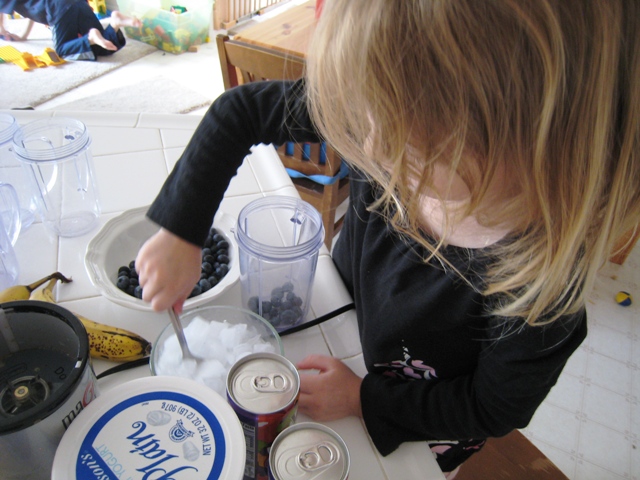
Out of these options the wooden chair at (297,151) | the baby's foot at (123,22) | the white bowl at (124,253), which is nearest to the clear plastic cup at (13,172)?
the white bowl at (124,253)

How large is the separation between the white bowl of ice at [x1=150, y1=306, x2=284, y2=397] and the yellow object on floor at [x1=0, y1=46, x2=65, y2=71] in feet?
8.29

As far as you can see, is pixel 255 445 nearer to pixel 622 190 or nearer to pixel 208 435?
pixel 208 435

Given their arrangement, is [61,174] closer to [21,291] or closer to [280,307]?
[21,291]

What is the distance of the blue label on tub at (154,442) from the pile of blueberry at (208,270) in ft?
0.79

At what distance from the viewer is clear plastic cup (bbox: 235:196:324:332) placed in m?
0.55

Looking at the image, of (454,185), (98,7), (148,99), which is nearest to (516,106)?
(454,185)

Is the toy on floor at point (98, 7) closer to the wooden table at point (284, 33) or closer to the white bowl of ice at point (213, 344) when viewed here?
the wooden table at point (284, 33)

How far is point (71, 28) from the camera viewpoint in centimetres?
260

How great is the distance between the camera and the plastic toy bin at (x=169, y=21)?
277 centimetres

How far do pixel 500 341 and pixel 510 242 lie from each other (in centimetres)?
11

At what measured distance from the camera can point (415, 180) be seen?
1.47ft

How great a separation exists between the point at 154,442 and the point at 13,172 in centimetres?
60

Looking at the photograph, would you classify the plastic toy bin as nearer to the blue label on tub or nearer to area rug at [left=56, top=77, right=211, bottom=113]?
area rug at [left=56, top=77, right=211, bottom=113]

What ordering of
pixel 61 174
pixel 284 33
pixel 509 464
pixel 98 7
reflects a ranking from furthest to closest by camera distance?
pixel 98 7 → pixel 284 33 → pixel 509 464 → pixel 61 174
